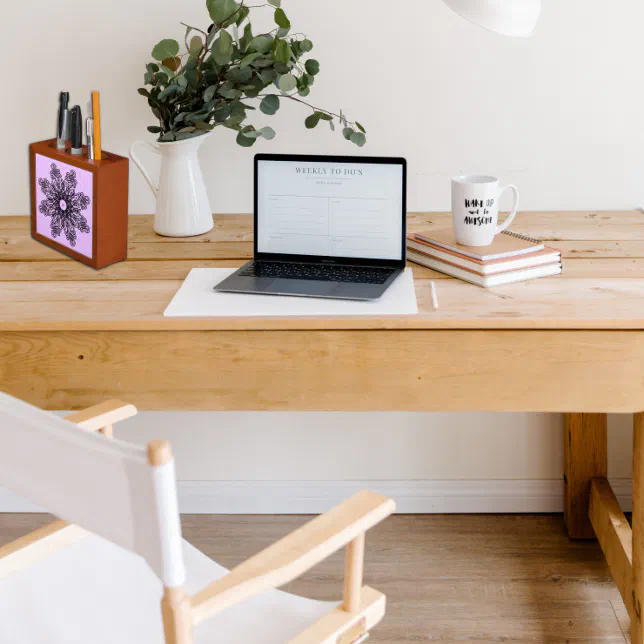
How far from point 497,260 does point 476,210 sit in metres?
0.11

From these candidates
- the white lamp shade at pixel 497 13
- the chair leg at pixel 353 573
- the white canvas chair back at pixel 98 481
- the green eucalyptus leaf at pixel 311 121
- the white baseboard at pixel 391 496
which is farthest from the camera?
the white baseboard at pixel 391 496

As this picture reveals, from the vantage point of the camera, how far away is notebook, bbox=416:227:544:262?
1531 mm

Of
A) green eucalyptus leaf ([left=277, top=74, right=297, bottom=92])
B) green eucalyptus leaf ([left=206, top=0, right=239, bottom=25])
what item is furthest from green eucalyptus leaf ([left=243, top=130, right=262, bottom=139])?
green eucalyptus leaf ([left=206, top=0, right=239, bottom=25])

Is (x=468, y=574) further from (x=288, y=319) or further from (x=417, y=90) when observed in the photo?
(x=417, y=90)

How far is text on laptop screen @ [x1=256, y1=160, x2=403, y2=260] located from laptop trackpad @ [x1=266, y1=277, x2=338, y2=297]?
0.39 ft

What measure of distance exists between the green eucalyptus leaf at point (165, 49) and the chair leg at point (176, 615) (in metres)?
1.16

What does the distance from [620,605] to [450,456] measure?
20.6 inches

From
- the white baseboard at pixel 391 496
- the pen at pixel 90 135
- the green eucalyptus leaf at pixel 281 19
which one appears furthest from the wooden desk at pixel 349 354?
the white baseboard at pixel 391 496

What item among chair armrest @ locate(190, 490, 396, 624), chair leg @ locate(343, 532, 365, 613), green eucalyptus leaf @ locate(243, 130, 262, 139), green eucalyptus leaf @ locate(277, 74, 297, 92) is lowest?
chair leg @ locate(343, 532, 365, 613)

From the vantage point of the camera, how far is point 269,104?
1.76 m

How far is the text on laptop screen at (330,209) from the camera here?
62.6 inches

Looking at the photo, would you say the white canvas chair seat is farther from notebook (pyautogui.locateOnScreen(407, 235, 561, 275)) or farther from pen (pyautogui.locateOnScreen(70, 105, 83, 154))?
pen (pyautogui.locateOnScreen(70, 105, 83, 154))

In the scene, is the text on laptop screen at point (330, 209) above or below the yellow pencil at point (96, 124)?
below

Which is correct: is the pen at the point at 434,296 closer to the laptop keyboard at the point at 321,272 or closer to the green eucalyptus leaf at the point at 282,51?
the laptop keyboard at the point at 321,272
